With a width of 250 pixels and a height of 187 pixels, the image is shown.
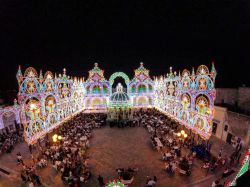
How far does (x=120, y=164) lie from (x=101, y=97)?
20162mm

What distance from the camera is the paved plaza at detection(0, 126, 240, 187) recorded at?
30.9 ft

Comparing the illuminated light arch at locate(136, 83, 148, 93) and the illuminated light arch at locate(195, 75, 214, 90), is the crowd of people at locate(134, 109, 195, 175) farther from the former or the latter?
the illuminated light arch at locate(136, 83, 148, 93)

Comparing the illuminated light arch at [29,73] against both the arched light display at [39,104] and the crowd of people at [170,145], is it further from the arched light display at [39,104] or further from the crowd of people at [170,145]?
the crowd of people at [170,145]

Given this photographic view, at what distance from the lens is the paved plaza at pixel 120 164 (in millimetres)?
9406

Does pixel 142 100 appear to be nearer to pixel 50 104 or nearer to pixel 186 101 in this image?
pixel 186 101

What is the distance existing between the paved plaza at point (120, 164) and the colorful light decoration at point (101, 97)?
2947mm

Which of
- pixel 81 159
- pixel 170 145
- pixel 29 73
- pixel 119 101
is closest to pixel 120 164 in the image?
pixel 81 159

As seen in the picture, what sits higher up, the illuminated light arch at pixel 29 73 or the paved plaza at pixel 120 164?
the illuminated light arch at pixel 29 73

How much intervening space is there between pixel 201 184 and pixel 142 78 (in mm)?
23383

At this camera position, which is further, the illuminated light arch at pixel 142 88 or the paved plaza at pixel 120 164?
the illuminated light arch at pixel 142 88

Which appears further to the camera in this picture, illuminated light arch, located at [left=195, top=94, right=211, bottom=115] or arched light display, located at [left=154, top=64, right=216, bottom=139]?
illuminated light arch, located at [left=195, top=94, right=211, bottom=115]

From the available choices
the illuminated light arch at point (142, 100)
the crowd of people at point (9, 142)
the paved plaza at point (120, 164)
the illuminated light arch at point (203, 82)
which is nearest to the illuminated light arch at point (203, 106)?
the illuminated light arch at point (203, 82)

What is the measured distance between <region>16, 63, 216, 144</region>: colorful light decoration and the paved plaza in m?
2.95

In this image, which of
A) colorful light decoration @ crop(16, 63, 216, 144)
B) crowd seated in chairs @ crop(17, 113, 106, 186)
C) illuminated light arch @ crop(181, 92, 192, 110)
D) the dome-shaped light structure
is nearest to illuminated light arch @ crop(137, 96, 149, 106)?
colorful light decoration @ crop(16, 63, 216, 144)
